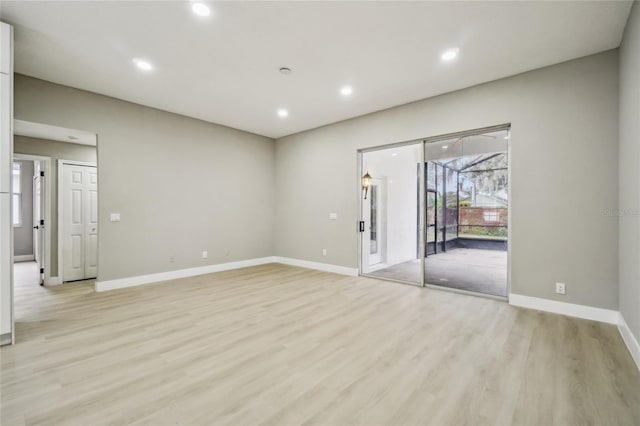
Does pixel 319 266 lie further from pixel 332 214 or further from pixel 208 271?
pixel 208 271

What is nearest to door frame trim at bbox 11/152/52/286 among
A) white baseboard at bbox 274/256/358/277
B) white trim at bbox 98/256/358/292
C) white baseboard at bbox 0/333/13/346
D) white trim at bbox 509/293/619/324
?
white trim at bbox 98/256/358/292

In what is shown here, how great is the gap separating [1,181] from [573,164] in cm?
621

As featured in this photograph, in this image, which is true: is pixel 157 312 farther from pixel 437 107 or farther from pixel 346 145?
pixel 437 107

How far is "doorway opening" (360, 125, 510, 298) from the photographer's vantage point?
4.35 metres

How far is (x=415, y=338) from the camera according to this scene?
2869 millimetres

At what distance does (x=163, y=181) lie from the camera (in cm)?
535

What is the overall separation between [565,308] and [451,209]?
7.23ft

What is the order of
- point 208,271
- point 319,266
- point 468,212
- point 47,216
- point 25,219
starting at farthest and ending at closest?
point 25,219 < point 319,266 < point 208,271 < point 47,216 < point 468,212

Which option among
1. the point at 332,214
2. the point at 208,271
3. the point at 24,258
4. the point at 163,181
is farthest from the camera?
the point at 24,258

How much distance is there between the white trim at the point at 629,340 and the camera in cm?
240

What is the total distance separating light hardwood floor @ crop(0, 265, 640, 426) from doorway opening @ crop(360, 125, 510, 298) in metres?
1.02

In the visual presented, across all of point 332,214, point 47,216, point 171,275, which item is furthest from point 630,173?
point 47,216

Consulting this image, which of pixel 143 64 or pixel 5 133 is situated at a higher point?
pixel 143 64

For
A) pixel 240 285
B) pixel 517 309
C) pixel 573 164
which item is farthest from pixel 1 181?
pixel 573 164
